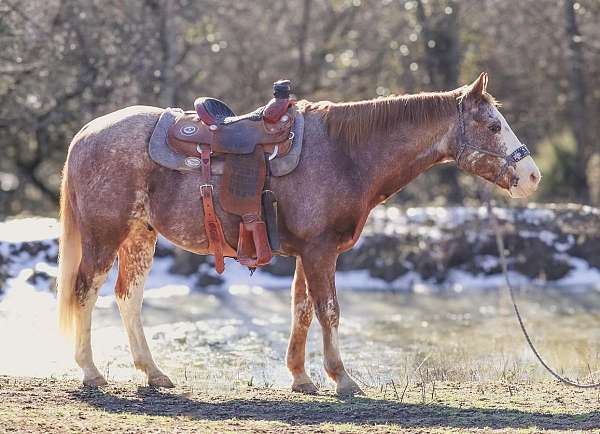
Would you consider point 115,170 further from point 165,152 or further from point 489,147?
point 489,147

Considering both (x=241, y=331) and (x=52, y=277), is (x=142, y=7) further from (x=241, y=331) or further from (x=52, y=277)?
(x=241, y=331)

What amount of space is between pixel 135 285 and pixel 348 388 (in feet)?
6.10

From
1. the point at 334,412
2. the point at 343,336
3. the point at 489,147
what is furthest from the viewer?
the point at 343,336

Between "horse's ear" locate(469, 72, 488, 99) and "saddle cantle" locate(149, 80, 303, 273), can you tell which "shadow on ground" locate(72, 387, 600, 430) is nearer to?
"saddle cantle" locate(149, 80, 303, 273)

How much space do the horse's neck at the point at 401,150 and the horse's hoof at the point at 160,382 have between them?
206 cm

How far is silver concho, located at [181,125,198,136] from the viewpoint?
745 cm

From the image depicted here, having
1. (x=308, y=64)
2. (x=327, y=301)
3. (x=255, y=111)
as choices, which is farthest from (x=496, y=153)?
(x=308, y=64)

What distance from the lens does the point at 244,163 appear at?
7293 millimetres

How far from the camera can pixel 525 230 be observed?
52.8 ft

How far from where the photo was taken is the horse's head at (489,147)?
727 centimetres

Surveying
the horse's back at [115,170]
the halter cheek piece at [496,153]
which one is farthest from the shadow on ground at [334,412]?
the halter cheek piece at [496,153]

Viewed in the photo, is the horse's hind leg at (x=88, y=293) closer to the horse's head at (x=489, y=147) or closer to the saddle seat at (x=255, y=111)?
the saddle seat at (x=255, y=111)

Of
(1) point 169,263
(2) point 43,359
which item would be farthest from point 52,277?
(2) point 43,359

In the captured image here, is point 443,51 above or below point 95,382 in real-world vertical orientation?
above
